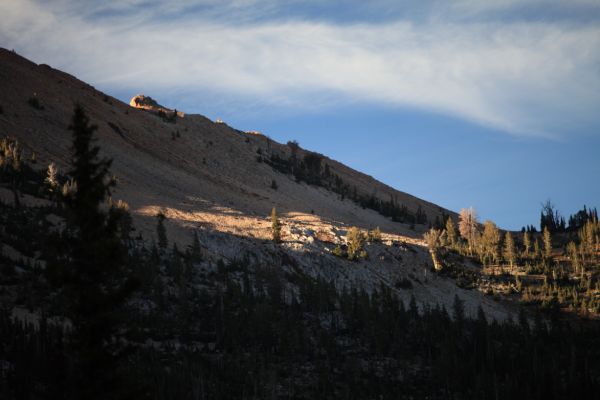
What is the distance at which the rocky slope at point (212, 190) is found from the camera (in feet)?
239

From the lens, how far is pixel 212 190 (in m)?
95.4

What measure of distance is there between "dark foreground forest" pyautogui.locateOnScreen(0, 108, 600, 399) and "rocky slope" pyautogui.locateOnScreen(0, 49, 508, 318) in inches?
204

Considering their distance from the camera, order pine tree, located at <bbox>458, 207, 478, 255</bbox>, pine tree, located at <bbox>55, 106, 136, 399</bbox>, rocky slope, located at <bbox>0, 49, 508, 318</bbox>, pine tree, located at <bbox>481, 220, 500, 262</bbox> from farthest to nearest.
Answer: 1. pine tree, located at <bbox>458, 207, 478, 255</bbox>
2. pine tree, located at <bbox>481, 220, 500, 262</bbox>
3. rocky slope, located at <bbox>0, 49, 508, 318</bbox>
4. pine tree, located at <bbox>55, 106, 136, 399</bbox>

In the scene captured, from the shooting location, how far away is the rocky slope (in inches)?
2869

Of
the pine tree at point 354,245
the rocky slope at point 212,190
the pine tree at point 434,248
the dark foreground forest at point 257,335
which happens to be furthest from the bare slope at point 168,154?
the dark foreground forest at point 257,335

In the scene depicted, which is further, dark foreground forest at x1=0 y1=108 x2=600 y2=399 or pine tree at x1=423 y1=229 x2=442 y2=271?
pine tree at x1=423 y1=229 x2=442 y2=271

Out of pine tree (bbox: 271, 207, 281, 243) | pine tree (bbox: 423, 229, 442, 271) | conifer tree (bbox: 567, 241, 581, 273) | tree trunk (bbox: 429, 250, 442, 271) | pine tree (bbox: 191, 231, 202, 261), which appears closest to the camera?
pine tree (bbox: 191, 231, 202, 261)

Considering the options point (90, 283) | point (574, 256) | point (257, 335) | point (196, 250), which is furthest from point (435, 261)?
point (90, 283)

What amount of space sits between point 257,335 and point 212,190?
45864 mm

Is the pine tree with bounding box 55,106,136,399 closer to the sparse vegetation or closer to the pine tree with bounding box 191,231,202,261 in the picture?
the pine tree with bounding box 191,231,202,261

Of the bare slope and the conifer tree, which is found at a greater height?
the bare slope

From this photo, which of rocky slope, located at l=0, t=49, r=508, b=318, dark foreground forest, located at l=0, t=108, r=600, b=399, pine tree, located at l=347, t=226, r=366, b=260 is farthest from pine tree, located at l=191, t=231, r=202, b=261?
pine tree, located at l=347, t=226, r=366, b=260

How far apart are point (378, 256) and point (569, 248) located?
42.1m

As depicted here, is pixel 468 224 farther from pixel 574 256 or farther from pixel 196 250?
pixel 196 250
